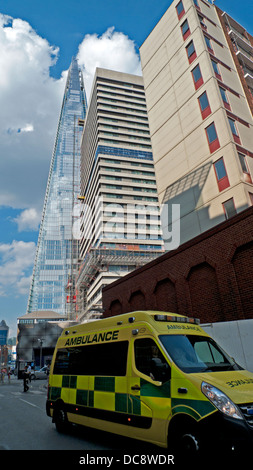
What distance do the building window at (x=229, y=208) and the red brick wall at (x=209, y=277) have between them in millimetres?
5282

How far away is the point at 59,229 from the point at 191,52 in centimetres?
12668

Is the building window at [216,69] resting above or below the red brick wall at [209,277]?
above

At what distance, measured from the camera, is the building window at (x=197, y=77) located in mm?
21928

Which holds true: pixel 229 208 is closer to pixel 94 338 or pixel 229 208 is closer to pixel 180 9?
pixel 94 338

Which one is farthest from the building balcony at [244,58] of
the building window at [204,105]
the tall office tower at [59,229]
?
the tall office tower at [59,229]

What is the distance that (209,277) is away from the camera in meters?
13.3

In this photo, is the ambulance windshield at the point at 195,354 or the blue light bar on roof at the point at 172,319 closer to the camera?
the ambulance windshield at the point at 195,354

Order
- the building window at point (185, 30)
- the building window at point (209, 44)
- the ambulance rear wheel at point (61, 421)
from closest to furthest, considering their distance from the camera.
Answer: the ambulance rear wheel at point (61, 421) → the building window at point (209, 44) → the building window at point (185, 30)

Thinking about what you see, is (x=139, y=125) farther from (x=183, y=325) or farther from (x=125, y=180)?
(x=183, y=325)

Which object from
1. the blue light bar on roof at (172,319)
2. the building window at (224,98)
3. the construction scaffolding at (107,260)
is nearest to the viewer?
the blue light bar on roof at (172,319)

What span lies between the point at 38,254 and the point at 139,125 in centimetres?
8090

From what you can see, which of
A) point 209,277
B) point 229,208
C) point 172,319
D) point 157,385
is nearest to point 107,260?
point 229,208

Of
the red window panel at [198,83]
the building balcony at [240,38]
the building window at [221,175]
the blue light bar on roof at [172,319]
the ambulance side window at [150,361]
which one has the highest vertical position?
the building balcony at [240,38]

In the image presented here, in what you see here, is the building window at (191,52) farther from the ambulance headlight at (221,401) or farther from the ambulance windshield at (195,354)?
the ambulance headlight at (221,401)
